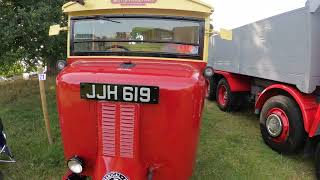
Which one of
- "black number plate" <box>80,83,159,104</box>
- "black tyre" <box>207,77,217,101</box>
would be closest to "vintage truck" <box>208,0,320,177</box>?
"black tyre" <box>207,77,217,101</box>

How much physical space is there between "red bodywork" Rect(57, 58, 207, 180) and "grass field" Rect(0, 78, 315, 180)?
1.54 meters

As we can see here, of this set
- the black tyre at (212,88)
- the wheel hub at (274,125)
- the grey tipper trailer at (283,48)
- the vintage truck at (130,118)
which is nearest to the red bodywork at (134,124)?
the vintage truck at (130,118)

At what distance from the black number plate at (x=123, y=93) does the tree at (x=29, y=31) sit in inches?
186

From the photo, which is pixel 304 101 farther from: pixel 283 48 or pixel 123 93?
pixel 123 93

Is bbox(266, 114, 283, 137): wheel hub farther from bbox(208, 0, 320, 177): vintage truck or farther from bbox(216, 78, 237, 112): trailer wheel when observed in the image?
bbox(216, 78, 237, 112): trailer wheel

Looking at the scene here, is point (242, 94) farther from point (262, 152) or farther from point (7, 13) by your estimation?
point (7, 13)

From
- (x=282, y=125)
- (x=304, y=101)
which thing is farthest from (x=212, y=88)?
(x=304, y=101)

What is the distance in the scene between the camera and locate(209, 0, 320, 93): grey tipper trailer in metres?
5.30

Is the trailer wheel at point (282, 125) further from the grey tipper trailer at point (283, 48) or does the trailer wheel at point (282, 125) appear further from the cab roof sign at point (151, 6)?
the cab roof sign at point (151, 6)

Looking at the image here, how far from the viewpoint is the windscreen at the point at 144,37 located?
170 inches

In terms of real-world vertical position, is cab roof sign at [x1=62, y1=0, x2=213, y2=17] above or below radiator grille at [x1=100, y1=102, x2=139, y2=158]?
above

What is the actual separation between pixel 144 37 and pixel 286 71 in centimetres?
276

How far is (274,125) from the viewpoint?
6129 mm

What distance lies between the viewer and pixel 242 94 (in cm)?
877
